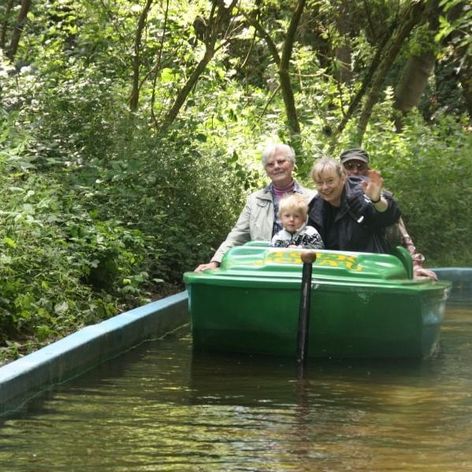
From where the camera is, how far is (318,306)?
7.56 m

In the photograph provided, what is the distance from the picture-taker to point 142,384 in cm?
695

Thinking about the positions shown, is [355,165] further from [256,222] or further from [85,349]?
[85,349]

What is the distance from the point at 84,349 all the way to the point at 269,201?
2.44 meters

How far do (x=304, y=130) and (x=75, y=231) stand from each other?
334 inches

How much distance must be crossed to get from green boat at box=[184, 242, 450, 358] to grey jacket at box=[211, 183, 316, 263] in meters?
0.93

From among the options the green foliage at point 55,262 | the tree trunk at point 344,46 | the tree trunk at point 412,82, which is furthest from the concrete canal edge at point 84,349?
the tree trunk at point 412,82

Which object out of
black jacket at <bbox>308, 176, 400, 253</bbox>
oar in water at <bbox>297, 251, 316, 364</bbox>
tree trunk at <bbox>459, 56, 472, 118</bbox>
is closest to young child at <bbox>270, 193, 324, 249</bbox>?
black jacket at <bbox>308, 176, 400, 253</bbox>

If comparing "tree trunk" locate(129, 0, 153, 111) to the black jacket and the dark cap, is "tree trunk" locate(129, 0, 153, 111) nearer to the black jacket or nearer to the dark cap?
the dark cap

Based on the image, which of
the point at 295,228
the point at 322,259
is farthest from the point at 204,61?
the point at 322,259

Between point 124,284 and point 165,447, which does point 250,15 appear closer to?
point 124,284

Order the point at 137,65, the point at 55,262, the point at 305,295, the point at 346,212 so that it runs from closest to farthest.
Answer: the point at 305,295, the point at 55,262, the point at 346,212, the point at 137,65

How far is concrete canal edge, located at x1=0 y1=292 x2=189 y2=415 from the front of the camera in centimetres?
605

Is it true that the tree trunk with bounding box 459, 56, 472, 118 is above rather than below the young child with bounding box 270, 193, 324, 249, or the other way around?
above

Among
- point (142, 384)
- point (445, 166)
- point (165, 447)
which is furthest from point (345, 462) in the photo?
point (445, 166)
